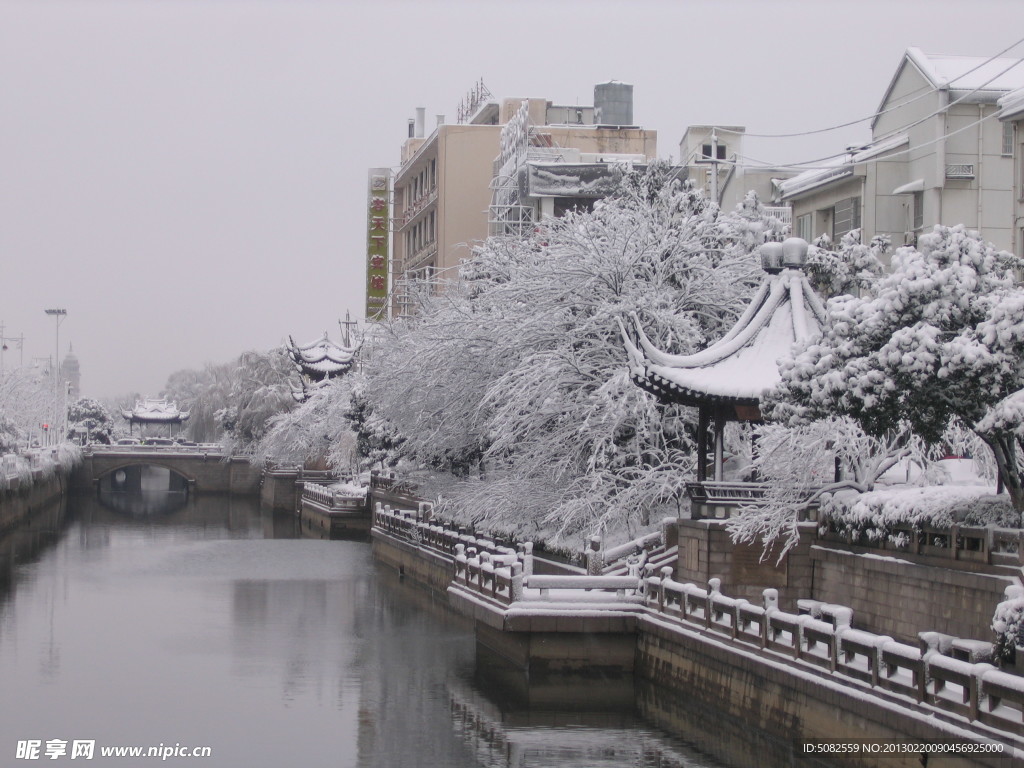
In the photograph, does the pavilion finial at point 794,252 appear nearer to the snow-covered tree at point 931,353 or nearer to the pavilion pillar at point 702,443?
the pavilion pillar at point 702,443

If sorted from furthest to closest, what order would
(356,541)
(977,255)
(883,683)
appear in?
(356,541) < (977,255) < (883,683)

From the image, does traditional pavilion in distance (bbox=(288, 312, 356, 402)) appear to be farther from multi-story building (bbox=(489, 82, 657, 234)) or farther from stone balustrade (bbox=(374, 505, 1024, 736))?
stone balustrade (bbox=(374, 505, 1024, 736))

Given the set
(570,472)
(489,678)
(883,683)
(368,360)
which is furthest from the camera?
(368,360)

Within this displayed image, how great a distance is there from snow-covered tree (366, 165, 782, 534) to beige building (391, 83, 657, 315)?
→ 60.5ft

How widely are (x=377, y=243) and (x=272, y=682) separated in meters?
49.2

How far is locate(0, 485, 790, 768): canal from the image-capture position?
787 inches

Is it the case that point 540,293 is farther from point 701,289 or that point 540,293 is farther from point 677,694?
point 677,694

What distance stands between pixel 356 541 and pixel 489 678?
1248 inches

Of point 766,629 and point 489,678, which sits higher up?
point 766,629

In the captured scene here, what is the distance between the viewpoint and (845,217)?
37906 millimetres

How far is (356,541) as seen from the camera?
183ft

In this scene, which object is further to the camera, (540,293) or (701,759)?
(540,293)

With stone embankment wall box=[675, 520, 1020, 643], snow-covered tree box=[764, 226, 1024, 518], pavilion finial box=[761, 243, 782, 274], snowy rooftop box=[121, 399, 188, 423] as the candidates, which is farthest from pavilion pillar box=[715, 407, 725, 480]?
snowy rooftop box=[121, 399, 188, 423]

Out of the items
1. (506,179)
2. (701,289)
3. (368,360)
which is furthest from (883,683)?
(506,179)
